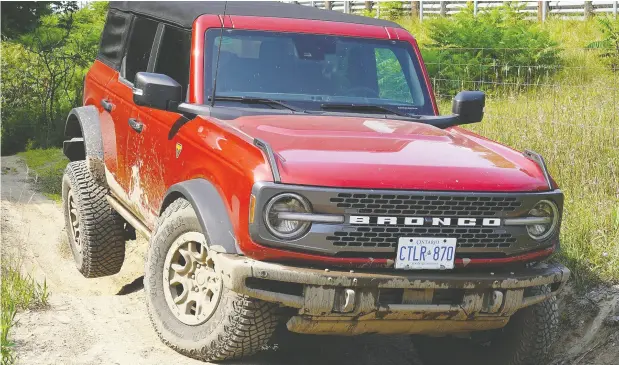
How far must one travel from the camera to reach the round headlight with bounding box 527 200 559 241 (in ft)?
15.6

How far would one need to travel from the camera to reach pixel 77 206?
7336mm

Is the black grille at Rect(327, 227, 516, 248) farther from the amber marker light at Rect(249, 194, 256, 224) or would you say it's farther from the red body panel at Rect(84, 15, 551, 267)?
the amber marker light at Rect(249, 194, 256, 224)

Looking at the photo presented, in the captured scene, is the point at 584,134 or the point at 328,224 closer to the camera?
the point at 328,224

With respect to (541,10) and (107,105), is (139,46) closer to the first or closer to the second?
(107,105)

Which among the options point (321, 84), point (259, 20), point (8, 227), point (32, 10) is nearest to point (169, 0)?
point (259, 20)

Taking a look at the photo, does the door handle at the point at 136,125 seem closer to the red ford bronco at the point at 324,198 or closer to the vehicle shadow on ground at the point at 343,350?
the red ford bronco at the point at 324,198

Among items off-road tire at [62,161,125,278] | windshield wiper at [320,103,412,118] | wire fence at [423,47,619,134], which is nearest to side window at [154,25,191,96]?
windshield wiper at [320,103,412,118]

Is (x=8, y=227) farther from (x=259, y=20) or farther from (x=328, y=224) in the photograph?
(x=328, y=224)

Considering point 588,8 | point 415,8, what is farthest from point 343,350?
point 415,8

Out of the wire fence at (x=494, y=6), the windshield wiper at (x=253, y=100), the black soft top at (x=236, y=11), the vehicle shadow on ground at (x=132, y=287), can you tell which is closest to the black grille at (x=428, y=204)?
the windshield wiper at (x=253, y=100)

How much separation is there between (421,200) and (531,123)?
5854mm

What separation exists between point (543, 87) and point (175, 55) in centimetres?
694

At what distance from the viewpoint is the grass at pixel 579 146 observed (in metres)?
6.69

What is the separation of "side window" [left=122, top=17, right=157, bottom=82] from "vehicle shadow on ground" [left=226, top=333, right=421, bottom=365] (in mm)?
2181
